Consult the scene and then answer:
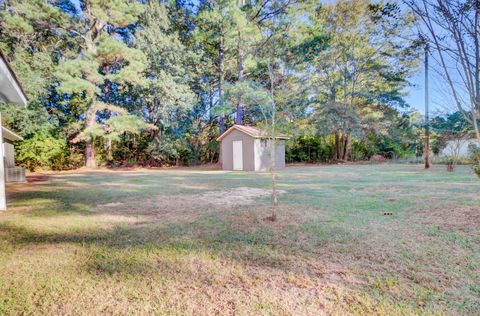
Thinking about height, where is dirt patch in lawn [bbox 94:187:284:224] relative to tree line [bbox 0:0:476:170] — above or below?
below

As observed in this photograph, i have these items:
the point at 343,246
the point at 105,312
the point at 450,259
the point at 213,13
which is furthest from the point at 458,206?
the point at 213,13

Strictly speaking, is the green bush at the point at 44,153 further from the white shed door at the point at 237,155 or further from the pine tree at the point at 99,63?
the white shed door at the point at 237,155

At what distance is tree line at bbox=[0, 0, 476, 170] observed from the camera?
51.1 feet

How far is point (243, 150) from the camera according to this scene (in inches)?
632

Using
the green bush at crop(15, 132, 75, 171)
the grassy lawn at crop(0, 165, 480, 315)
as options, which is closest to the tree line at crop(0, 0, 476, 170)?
the green bush at crop(15, 132, 75, 171)

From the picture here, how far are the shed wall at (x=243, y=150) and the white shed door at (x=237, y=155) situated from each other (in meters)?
0.25

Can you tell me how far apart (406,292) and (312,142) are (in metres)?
21.3

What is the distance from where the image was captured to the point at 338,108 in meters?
19.4

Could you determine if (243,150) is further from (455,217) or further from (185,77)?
Answer: (455,217)

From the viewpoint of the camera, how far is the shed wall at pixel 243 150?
51.1 ft

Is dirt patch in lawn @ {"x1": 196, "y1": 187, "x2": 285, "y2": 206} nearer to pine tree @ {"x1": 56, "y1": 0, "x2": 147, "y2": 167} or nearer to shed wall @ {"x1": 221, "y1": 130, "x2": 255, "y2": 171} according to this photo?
shed wall @ {"x1": 221, "y1": 130, "x2": 255, "y2": 171}

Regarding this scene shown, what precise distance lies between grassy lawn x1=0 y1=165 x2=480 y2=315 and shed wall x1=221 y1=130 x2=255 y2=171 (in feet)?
34.9

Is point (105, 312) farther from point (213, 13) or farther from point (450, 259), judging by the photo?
point (213, 13)

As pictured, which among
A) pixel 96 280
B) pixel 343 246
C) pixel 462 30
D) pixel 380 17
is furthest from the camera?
pixel 380 17
